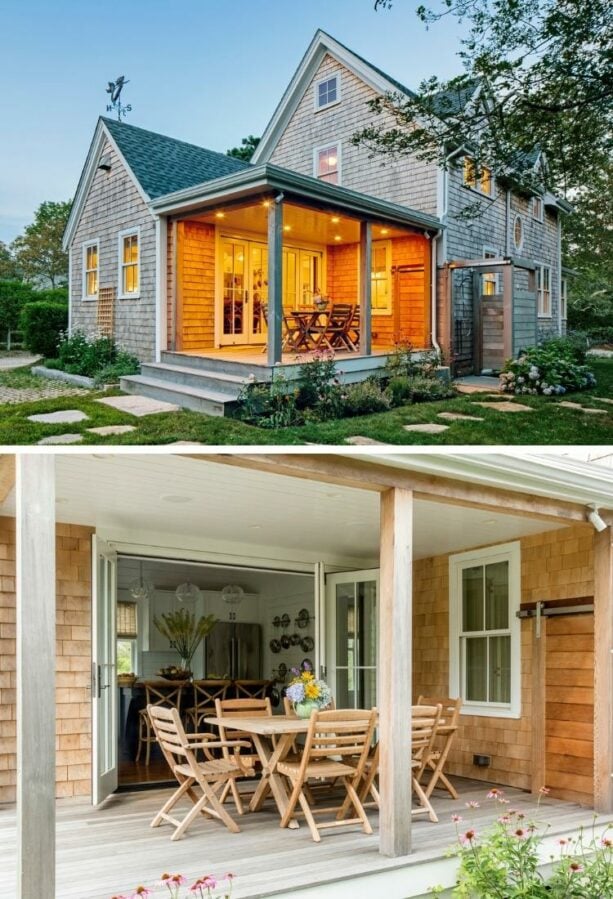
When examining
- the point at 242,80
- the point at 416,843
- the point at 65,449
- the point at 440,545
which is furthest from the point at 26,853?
the point at 440,545

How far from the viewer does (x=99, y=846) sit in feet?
15.9

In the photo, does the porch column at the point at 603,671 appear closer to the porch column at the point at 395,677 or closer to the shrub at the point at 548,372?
the porch column at the point at 395,677

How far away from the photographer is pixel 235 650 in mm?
11648

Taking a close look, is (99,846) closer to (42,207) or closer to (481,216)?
(42,207)

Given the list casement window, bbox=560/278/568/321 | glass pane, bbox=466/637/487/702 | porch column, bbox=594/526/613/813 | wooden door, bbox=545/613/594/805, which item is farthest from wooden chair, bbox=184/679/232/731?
casement window, bbox=560/278/568/321

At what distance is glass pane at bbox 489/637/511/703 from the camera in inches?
276

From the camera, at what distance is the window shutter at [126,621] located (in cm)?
1116

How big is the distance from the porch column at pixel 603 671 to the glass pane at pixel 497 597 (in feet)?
4.53

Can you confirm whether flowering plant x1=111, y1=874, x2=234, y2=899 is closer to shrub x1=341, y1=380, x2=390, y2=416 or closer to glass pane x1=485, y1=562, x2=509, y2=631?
shrub x1=341, y1=380, x2=390, y2=416

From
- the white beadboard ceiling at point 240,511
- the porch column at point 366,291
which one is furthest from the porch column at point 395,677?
the porch column at point 366,291

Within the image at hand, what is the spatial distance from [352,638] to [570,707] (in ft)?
7.38

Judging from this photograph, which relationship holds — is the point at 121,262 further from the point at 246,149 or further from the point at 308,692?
the point at 308,692

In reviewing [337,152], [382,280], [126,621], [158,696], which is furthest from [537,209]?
[126,621]

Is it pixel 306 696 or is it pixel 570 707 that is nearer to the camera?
pixel 306 696
